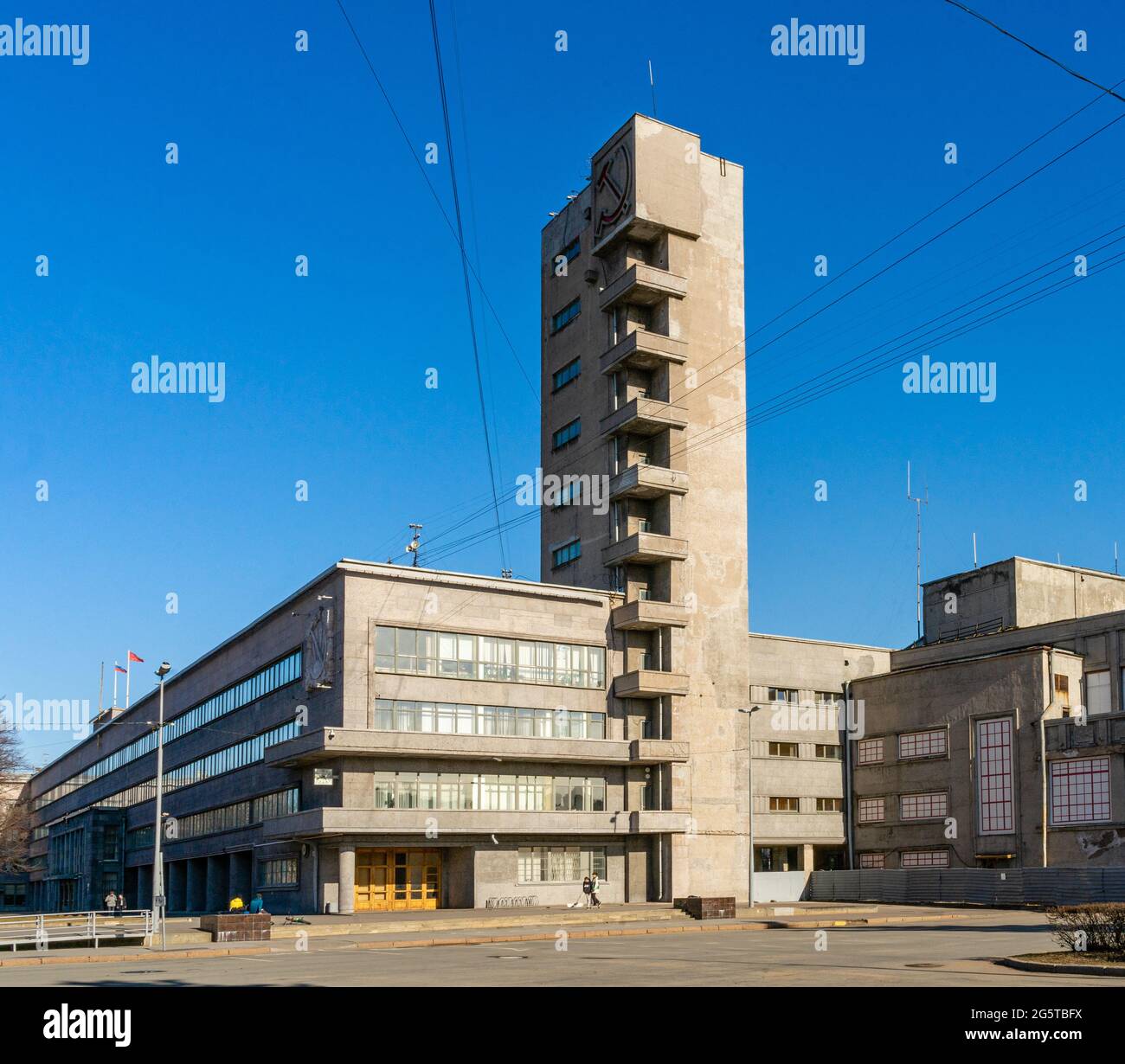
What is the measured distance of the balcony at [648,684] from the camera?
6525 centimetres

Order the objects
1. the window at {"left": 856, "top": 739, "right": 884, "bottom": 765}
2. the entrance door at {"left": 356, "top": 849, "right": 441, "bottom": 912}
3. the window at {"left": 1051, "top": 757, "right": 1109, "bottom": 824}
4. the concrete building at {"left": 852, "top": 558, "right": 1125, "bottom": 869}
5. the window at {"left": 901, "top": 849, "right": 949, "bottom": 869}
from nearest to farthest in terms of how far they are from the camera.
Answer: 1. the entrance door at {"left": 356, "top": 849, "right": 441, "bottom": 912}
2. the window at {"left": 1051, "top": 757, "right": 1109, "bottom": 824}
3. the concrete building at {"left": 852, "top": 558, "right": 1125, "bottom": 869}
4. the window at {"left": 901, "top": 849, "right": 949, "bottom": 869}
5. the window at {"left": 856, "top": 739, "right": 884, "bottom": 765}

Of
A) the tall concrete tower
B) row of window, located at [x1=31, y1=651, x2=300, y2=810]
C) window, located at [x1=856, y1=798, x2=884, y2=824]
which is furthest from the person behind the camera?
window, located at [x1=856, y1=798, x2=884, y2=824]

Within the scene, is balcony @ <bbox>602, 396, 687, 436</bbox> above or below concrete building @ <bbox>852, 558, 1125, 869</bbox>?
above

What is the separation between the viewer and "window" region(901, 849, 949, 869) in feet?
224

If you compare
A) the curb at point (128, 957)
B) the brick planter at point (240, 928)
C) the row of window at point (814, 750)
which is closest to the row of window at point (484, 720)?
the row of window at point (814, 750)

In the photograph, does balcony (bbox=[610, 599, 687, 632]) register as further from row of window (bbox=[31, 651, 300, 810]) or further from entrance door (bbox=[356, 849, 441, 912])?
row of window (bbox=[31, 651, 300, 810])

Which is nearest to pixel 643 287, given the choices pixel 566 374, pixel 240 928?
pixel 566 374

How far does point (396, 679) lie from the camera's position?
59531 millimetres

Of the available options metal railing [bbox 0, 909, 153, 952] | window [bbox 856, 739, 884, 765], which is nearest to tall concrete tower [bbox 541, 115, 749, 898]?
window [bbox 856, 739, 884, 765]

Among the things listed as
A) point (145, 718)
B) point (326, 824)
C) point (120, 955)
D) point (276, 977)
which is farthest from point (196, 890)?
point (276, 977)

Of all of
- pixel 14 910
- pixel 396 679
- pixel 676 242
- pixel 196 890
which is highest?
pixel 676 242

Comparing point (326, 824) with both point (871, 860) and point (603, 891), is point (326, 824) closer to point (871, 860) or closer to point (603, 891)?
point (603, 891)

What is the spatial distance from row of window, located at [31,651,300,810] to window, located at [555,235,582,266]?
99.0 ft
